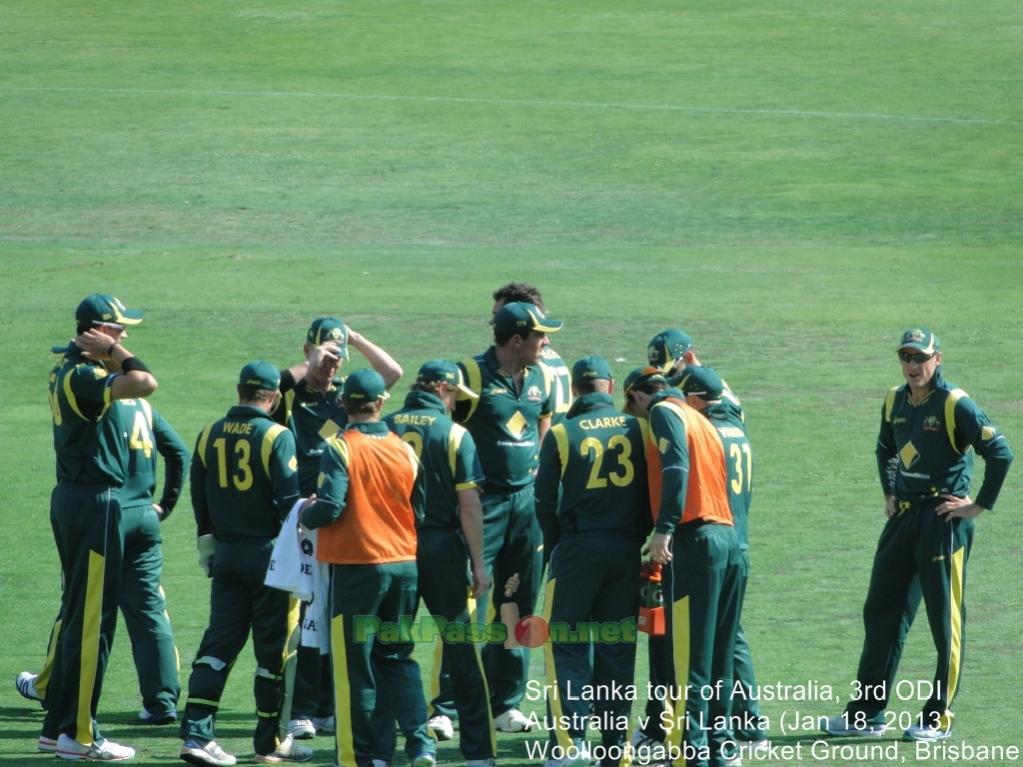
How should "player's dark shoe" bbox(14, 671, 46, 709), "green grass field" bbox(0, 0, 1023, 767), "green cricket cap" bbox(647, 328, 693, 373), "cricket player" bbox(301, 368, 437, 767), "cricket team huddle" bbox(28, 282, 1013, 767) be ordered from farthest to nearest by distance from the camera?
1. "green grass field" bbox(0, 0, 1023, 767)
2. "player's dark shoe" bbox(14, 671, 46, 709)
3. "green cricket cap" bbox(647, 328, 693, 373)
4. "cricket team huddle" bbox(28, 282, 1013, 767)
5. "cricket player" bbox(301, 368, 437, 767)

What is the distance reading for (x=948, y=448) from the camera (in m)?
9.62

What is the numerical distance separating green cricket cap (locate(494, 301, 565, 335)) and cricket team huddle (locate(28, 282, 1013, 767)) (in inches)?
0.4

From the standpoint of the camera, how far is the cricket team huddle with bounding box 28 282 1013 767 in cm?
868

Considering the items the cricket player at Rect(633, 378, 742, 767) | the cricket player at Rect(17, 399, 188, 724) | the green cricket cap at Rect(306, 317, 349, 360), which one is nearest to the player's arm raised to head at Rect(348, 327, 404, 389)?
the green cricket cap at Rect(306, 317, 349, 360)

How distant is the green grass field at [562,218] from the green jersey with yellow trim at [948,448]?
127 centimetres

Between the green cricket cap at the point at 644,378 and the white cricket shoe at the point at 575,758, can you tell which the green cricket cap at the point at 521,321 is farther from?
the white cricket shoe at the point at 575,758

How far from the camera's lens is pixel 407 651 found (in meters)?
8.75

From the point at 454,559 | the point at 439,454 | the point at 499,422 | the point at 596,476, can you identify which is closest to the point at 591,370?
the point at 596,476

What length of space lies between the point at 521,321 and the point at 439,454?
47.0 inches

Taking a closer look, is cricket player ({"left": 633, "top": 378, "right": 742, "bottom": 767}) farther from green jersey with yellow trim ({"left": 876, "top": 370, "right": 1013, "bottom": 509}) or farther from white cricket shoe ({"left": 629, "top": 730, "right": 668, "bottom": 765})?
green jersey with yellow trim ({"left": 876, "top": 370, "right": 1013, "bottom": 509})

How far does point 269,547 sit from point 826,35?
121 feet

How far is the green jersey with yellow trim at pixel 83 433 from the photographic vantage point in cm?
905

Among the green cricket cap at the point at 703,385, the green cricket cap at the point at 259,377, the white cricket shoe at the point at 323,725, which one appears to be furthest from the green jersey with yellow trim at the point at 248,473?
the green cricket cap at the point at 703,385

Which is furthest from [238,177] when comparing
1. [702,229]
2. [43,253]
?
[702,229]
